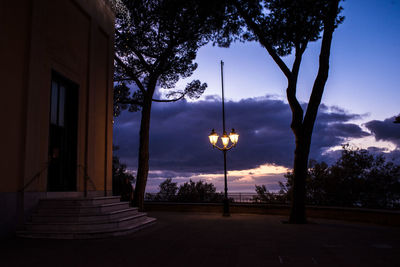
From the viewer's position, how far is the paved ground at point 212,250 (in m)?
5.53

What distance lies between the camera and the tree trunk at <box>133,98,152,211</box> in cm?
1738

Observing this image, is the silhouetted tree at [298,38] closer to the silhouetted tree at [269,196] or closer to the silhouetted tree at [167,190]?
the silhouetted tree at [269,196]

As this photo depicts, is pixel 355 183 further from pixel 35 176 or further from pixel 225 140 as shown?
pixel 35 176

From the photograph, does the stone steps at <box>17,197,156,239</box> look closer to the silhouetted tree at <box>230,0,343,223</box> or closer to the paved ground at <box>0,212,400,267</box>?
the paved ground at <box>0,212,400,267</box>

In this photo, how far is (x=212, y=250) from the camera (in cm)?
659

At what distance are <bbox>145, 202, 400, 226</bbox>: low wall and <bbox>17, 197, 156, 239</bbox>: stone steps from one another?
26.5 ft

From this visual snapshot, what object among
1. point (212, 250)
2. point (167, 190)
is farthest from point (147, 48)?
point (212, 250)

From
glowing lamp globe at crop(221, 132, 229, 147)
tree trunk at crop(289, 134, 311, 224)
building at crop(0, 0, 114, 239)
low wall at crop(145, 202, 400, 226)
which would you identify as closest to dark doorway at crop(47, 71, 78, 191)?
building at crop(0, 0, 114, 239)

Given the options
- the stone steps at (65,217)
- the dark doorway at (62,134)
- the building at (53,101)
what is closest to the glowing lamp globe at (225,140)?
the building at (53,101)

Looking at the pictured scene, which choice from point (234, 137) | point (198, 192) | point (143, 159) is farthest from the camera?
point (198, 192)

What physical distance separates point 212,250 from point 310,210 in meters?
9.60

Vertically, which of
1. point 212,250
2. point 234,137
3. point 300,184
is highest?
point 234,137

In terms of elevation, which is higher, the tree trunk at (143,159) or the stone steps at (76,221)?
the tree trunk at (143,159)

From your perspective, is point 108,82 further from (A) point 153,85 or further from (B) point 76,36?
(A) point 153,85
